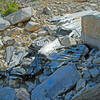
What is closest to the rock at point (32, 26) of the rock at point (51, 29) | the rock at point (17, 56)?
the rock at point (51, 29)

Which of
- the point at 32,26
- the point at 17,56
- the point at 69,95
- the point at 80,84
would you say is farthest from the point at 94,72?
the point at 32,26

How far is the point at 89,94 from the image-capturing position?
3506 millimetres

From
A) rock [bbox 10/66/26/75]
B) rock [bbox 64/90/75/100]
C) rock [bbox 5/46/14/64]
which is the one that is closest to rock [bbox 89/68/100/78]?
rock [bbox 64/90/75/100]

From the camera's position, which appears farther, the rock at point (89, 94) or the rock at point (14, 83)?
the rock at point (14, 83)

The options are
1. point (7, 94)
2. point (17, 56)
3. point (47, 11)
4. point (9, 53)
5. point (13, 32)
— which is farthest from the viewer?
point (47, 11)

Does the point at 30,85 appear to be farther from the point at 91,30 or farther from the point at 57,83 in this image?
the point at 91,30

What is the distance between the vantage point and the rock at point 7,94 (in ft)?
13.5

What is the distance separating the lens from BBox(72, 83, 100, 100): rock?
3434 millimetres

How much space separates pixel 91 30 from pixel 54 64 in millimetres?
1150

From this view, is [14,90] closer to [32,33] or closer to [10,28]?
[32,33]

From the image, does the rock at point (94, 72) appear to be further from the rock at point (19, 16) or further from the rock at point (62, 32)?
the rock at point (19, 16)

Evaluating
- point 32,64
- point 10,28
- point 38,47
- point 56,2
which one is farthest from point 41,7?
point 32,64

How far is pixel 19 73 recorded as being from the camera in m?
4.52

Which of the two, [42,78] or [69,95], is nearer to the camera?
[69,95]
